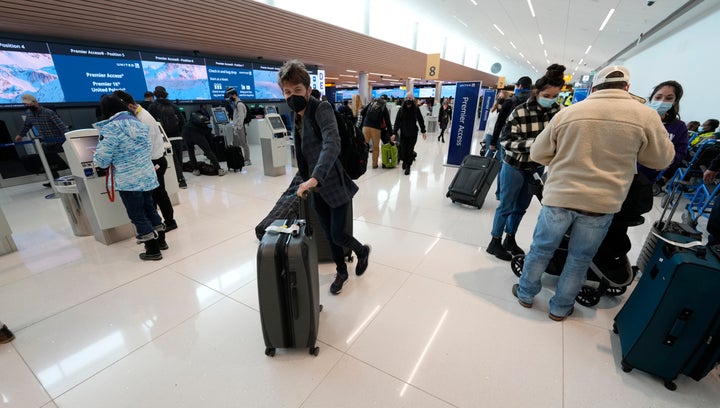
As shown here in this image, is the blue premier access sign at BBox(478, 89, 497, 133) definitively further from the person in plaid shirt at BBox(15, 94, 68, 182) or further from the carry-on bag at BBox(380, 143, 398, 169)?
the person in plaid shirt at BBox(15, 94, 68, 182)

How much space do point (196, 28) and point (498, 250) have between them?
8408 millimetres

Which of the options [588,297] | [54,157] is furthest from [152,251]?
[54,157]

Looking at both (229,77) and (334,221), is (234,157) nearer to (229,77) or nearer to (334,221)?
(229,77)

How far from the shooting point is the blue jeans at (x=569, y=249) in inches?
65.9

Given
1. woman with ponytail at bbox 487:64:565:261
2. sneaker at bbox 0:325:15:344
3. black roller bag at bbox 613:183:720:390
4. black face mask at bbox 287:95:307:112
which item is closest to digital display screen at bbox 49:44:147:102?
sneaker at bbox 0:325:15:344

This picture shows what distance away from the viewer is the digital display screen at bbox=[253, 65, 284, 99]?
9.63m

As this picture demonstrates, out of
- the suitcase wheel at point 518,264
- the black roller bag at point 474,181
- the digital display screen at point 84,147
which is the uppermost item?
the digital display screen at point 84,147

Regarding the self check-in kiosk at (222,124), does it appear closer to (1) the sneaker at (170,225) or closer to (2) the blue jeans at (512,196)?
(1) the sneaker at (170,225)

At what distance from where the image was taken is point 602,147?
1.47m

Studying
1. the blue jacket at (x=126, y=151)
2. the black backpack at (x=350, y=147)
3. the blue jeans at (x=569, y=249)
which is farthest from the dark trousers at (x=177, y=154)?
the blue jeans at (x=569, y=249)

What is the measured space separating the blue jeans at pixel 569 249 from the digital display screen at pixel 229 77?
9.38m

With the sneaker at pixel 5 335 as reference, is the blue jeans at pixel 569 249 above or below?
above

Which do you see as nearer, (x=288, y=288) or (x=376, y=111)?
(x=288, y=288)

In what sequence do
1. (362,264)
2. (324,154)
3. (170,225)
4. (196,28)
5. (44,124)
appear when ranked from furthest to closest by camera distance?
(196,28)
(44,124)
(170,225)
(362,264)
(324,154)
